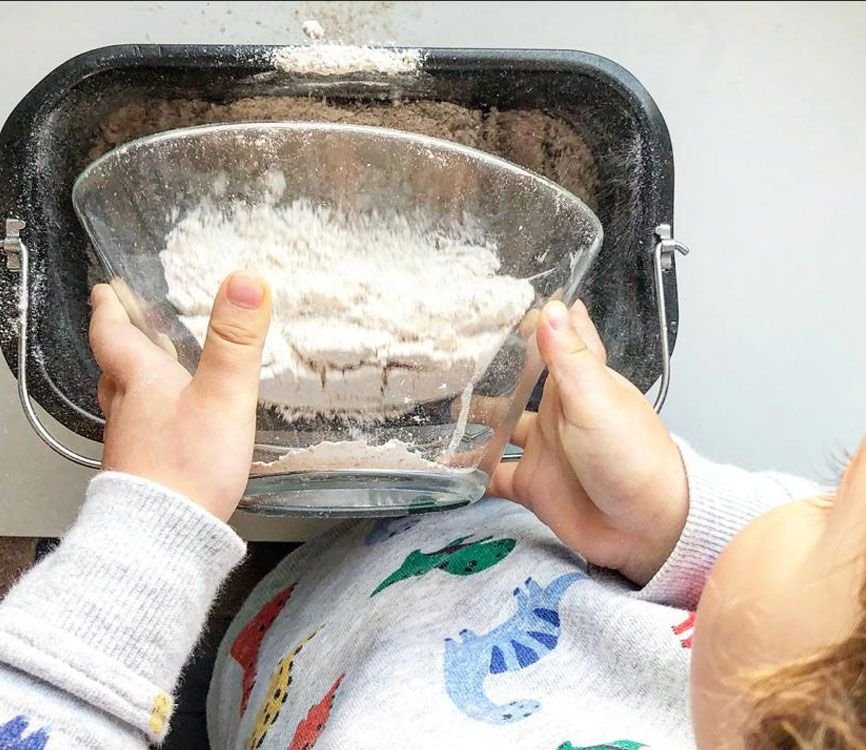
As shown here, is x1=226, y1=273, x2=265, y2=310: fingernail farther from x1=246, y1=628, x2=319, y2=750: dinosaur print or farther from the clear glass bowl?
x1=246, y1=628, x2=319, y2=750: dinosaur print

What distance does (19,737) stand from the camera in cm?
29

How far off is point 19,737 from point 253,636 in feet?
0.67

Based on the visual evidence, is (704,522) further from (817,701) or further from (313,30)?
(313,30)

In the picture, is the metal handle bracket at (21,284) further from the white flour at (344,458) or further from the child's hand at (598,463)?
the child's hand at (598,463)

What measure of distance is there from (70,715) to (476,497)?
18 centimetres

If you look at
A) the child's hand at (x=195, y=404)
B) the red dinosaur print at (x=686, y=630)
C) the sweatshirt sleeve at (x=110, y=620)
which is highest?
the child's hand at (x=195, y=404)

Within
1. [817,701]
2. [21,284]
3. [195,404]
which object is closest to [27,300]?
[21,284]

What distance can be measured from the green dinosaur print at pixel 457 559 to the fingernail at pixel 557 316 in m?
0.13

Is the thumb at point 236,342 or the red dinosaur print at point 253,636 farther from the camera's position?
the red dinosaur print at point 253,636

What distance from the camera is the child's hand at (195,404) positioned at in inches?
11.5

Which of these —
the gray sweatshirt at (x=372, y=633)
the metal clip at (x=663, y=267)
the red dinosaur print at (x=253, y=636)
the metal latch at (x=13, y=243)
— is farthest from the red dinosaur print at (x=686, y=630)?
the metal latch at (x=13, y=243)

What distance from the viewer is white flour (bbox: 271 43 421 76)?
1.26 feet

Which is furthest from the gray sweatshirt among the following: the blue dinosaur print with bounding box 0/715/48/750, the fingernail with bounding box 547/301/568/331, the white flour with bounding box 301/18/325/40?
the white flour with bounding box 301/18/325/40

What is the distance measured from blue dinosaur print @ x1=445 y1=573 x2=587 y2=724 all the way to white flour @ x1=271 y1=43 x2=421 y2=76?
0.24 m
